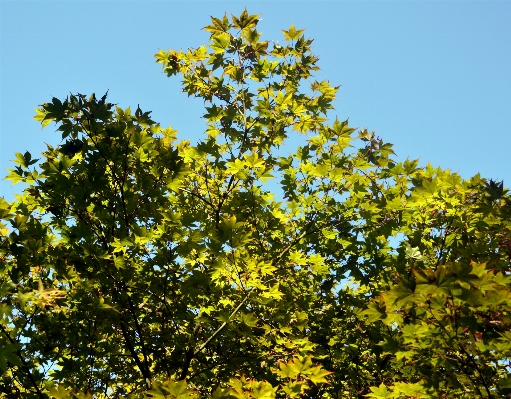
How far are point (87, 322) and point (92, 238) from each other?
105cm

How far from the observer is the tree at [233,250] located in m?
4.01

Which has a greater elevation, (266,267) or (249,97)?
(249,97)

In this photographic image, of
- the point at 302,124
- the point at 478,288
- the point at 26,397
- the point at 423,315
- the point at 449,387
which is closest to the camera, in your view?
the point at 478,288

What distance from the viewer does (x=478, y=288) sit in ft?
9.13

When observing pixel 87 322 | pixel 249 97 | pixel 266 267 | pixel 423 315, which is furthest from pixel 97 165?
pixel 423 315

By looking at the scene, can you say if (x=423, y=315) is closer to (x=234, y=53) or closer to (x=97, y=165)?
(x=97, y=165)

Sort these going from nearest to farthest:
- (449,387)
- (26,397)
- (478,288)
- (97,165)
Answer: (478,288), (449,387), (26,397), (97,165)

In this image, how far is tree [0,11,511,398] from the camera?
158 inches

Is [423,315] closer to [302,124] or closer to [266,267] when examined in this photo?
[266,267]

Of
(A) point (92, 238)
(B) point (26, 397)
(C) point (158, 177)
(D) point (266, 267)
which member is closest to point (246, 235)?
(D) point (266, 267)

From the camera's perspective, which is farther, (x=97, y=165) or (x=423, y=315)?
(x=97, y=165)

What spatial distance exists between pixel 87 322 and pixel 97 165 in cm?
187

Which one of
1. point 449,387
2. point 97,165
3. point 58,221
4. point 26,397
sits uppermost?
point 97,165

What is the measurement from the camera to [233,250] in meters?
4.29
